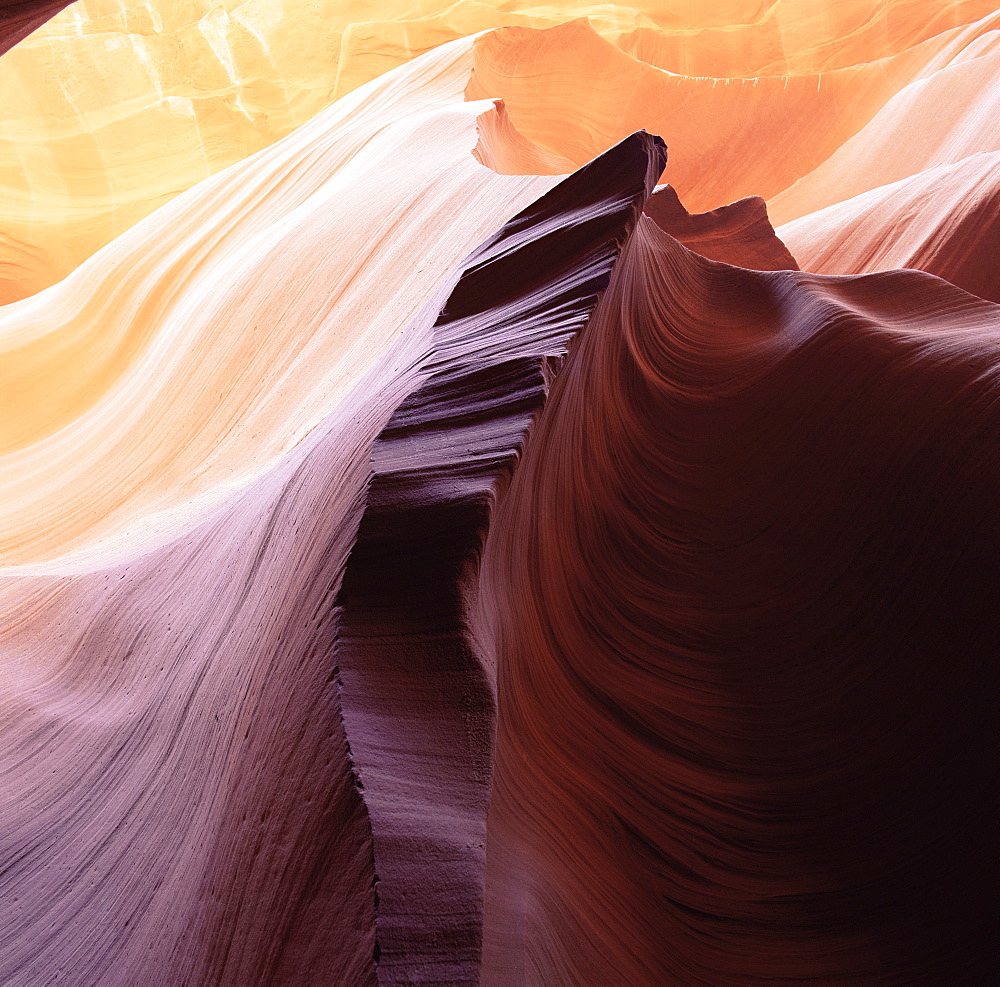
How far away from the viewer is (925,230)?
71.5 inches

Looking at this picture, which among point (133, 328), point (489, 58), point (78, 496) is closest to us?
point (78, 496)

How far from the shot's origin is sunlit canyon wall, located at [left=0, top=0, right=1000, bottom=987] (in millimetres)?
550

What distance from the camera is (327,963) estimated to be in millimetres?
471

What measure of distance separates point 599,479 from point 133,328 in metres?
1.34

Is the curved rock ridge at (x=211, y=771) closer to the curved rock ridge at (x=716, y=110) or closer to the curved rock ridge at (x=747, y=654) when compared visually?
the curved rock ridge at (x=747, y=654)

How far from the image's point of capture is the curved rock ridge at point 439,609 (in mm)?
475

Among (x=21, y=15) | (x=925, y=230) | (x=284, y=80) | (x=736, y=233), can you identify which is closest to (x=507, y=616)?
(x=21, y=15)

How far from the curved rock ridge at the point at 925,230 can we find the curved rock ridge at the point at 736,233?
0.19 metres

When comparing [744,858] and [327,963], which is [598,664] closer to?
[744,858]

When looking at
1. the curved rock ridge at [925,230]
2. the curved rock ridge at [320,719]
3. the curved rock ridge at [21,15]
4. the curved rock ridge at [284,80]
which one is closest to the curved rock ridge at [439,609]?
the curved rock ridge at [320,719]

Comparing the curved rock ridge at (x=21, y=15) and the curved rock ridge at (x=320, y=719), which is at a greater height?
the curved rock ridge at (x=21, y=15)

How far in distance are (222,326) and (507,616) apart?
3.52ft

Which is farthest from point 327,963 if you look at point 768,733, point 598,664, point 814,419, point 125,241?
point 125,241

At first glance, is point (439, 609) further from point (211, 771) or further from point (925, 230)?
point (925, 230)
